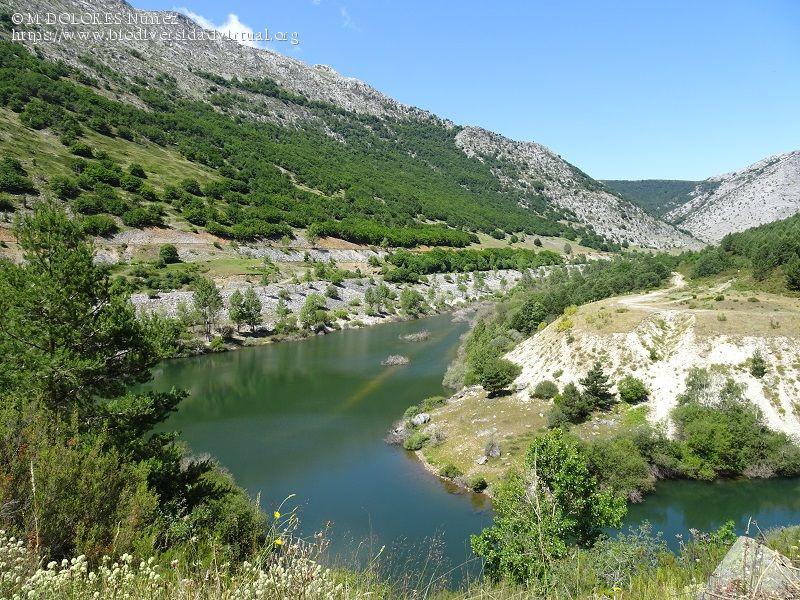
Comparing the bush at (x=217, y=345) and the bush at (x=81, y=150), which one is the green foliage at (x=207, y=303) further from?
the bush at (x=81, y=150)

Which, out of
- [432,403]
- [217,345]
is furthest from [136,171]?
[432,403]

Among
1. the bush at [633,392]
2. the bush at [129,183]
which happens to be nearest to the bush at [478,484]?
the bush at [633,392]

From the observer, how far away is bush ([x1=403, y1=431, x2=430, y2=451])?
37.5m

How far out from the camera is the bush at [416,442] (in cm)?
3750

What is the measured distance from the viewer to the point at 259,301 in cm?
7806

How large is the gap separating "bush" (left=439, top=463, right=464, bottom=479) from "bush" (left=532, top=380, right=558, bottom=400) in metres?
11.8

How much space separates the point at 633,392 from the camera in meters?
38.2

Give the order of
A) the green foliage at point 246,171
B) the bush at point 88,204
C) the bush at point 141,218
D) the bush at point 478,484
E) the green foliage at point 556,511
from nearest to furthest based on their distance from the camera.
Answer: the green foliage at point 556,511
the bush at point 478,484
the bush at point 88,204
the bush at point 141,218
the green foliage at point 246,171

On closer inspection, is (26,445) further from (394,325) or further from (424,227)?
(424,227)

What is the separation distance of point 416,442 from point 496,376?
979 cm

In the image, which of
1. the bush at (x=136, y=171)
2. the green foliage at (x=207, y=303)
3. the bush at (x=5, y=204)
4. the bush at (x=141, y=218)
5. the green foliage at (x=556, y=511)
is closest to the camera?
the green foliage at (x=556, y=511)

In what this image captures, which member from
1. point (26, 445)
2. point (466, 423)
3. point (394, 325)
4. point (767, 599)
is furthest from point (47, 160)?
point (767, 599)

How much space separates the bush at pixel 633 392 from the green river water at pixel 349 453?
841cm

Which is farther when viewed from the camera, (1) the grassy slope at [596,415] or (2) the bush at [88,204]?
(2) the bush at [88,204]
